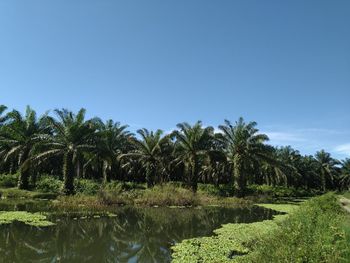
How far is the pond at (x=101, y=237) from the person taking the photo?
1230 cm

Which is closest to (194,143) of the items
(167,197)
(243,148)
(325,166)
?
(243,148)

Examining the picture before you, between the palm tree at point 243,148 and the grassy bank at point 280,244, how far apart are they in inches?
789

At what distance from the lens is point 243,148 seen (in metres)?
38.9

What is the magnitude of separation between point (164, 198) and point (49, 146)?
10603mm

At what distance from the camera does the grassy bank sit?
25.8 feet

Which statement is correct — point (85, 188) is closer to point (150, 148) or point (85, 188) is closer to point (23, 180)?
point (23, 180)

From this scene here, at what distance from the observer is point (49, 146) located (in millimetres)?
31703

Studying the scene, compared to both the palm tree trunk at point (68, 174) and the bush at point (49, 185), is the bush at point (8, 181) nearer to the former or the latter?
the bush at point (49, 185)

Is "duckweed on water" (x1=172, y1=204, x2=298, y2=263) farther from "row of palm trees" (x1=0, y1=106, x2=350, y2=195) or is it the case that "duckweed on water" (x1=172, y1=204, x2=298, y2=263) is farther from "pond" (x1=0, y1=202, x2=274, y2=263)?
"row of palm trees" (x1=0, y1=106, x2=350, y2=195)

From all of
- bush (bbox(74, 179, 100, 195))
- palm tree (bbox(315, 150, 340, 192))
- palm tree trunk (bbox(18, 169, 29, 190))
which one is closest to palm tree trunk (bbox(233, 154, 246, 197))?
bush (bbox(74, 179, 100, 195))

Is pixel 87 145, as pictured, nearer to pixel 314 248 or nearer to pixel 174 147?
pixel 174 147

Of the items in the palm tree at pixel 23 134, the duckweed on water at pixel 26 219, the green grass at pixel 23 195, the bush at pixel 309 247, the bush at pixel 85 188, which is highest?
the palm tree at pixel 23 134

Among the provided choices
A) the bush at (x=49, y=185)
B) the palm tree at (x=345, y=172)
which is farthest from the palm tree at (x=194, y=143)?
the palm tree at (x=345, y=172)

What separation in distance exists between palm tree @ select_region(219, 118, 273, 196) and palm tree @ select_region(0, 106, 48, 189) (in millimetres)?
18562
